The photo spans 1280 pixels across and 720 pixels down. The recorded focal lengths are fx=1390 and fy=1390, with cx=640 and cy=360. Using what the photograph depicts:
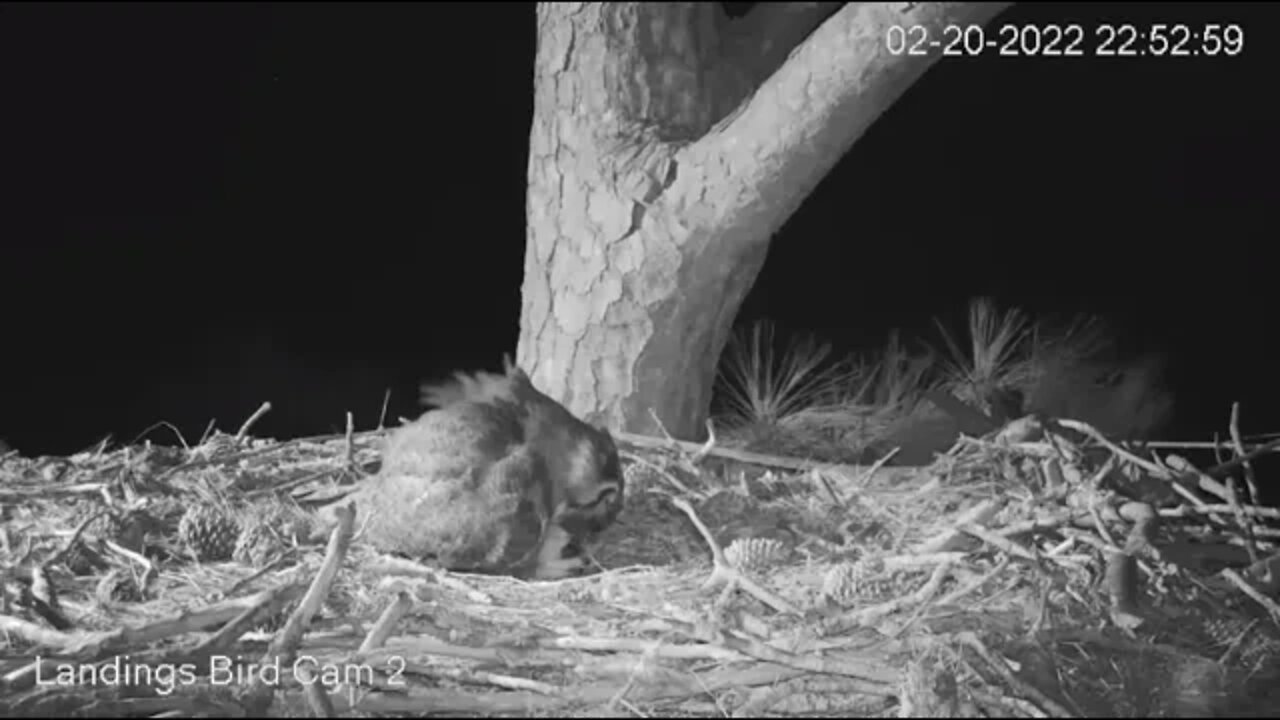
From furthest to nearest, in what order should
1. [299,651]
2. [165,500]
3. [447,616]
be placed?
[165,500]
[447,616]
[299,651]

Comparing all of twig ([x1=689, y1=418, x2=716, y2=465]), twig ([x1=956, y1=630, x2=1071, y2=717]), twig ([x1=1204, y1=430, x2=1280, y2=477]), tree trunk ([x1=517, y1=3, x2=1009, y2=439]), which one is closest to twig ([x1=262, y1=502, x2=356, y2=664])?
twig ([x1=956, y1=630, x2=1071, y2=717])

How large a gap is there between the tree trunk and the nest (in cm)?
38

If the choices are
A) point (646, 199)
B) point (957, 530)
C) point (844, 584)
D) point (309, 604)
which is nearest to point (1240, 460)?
point (957, 530)

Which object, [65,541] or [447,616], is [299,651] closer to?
[447,616]

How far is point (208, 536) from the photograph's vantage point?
6.29ft

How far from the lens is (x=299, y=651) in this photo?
149cm

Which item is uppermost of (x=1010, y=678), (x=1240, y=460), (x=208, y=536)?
(x=1240, y=460)

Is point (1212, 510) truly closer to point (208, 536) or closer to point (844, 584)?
point (844, 584)

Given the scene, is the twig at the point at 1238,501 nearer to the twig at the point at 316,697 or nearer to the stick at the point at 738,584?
the stick at the point at 738,584

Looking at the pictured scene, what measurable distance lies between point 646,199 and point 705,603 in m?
0.98

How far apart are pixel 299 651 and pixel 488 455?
51cm

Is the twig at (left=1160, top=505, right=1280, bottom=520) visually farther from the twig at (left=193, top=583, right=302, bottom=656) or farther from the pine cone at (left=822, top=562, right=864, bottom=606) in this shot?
the twig at (left=193, top=583, right=302, bottom=656)

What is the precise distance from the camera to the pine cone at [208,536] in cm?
191

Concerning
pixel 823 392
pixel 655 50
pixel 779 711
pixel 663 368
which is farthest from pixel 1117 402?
pixel 779 711
